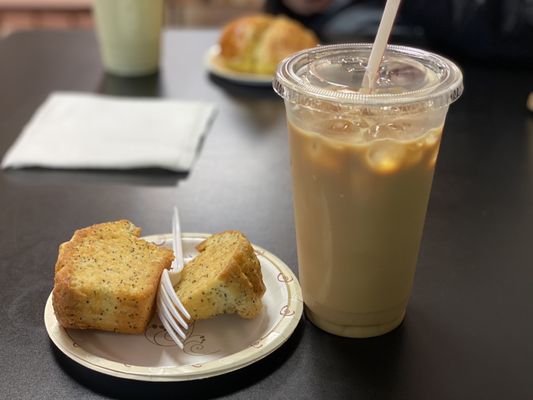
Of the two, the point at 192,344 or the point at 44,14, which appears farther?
the point at 44,14

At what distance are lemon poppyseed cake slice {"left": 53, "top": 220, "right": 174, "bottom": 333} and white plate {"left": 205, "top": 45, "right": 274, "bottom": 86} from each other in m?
0.72

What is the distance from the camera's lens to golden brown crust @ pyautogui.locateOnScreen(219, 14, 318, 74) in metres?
1.35

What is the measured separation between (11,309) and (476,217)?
57cm

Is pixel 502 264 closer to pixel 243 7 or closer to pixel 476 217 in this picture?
pixel 476 217

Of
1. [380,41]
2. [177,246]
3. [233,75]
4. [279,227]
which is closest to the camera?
[380,41]

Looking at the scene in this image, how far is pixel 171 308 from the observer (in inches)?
25.4

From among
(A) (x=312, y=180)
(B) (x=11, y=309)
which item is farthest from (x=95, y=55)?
(A) (x=312, y=180)

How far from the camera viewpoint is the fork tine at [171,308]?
0.64 m

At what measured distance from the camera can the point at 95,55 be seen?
153 cm

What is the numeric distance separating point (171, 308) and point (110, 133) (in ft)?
1.83

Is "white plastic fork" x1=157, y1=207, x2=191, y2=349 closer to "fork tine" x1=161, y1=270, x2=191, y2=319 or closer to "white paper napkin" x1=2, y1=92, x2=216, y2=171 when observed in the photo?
"fork tine" x1=161, y1=270, x2=191, y2=319

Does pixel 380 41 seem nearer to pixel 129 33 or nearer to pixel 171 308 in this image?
pixel 171 308

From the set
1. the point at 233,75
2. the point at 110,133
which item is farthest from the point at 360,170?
the point at 233,75

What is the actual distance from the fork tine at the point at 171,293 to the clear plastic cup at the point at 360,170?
4.9 inches
